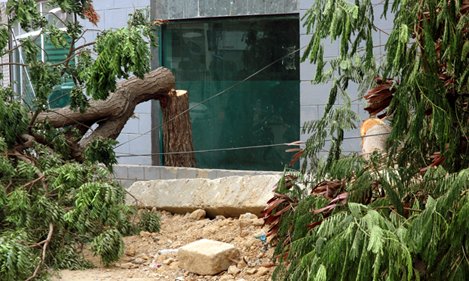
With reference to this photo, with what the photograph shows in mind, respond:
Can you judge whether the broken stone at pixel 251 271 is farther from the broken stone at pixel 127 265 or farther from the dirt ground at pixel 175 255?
the broken stone at pixel 127 265

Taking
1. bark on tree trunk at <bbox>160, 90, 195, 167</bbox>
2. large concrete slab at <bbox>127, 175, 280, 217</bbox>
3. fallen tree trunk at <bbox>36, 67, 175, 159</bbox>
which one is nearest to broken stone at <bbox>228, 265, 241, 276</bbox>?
large concrete slab at <bbox>127, 175, 280, 217</bbox>

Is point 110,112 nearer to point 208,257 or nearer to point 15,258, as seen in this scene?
point 208,257

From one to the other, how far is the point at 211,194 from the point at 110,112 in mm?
2047

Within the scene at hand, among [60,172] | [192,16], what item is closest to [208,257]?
[60,172]

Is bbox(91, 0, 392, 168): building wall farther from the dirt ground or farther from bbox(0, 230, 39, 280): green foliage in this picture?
bbox(0, 230, 39, 280): green foliage

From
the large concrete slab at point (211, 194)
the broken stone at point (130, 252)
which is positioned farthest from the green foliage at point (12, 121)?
the broken stone at point (130, 252)

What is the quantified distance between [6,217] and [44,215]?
1.34 ft

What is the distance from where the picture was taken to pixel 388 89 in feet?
17.6

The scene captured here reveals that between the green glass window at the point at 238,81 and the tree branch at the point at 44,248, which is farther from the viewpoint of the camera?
the green glass window at the point at 238,81

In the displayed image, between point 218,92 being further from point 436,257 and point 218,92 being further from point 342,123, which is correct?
point 436,257

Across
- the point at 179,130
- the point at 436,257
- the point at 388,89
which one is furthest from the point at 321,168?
the point at 179,130

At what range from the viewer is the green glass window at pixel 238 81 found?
11.9 m

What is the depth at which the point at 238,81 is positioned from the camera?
12305 mm

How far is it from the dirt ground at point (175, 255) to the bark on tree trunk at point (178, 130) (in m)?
2.79
